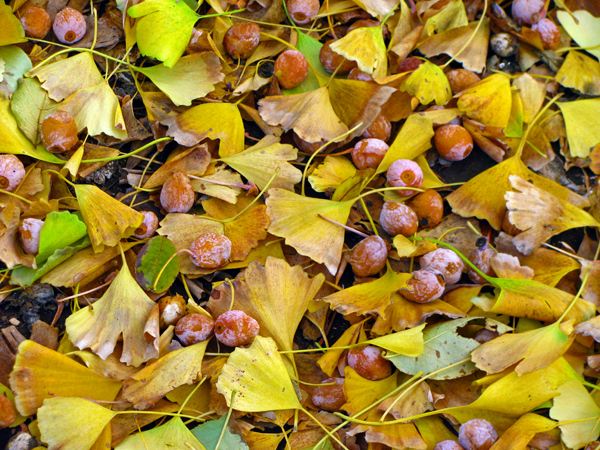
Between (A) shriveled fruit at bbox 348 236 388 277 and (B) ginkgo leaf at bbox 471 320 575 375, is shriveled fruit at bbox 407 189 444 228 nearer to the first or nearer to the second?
(A) shriveled fruit at bbox 348 236 388 277

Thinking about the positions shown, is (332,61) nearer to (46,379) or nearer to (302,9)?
(302,9)

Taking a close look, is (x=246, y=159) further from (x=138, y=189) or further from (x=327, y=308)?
(x=327, y=308)

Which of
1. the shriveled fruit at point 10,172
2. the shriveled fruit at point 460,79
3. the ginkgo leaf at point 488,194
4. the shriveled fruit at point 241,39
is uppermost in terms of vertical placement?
the shriveled fruit at point 241,39

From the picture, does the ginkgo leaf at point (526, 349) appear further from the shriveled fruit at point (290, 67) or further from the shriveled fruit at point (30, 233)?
the shriveled fruit at point (30, 233)

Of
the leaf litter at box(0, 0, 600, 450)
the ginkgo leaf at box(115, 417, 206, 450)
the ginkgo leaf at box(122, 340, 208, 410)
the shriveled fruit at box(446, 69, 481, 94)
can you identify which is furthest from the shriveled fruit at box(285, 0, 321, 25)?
the ginkgo leaf at box(115, 417, 206, 450)

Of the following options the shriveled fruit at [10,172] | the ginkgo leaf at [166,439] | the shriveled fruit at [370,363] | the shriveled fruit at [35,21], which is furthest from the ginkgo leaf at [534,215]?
the shriveled fruit at [35,21]

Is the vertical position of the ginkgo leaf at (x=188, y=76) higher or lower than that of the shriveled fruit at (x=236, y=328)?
higher

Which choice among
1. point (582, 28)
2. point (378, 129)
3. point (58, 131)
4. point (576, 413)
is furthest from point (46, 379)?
point (582, 28)
